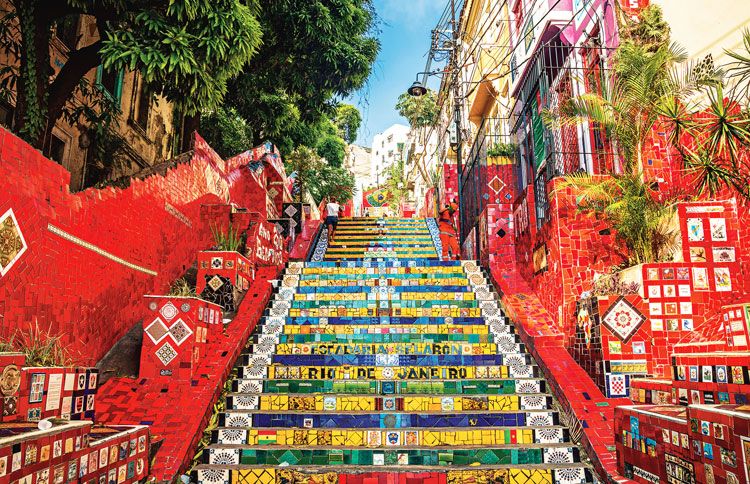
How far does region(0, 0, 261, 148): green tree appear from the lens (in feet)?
20.7

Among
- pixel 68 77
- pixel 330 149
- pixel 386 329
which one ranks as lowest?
pixel 386 329

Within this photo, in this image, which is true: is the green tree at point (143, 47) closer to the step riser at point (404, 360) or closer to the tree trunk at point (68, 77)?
the tree trunk at point (68, 77)

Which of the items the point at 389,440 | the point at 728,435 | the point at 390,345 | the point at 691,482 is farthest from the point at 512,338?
the point at 728,435

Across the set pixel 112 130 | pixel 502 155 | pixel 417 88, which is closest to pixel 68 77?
pixel 112 130

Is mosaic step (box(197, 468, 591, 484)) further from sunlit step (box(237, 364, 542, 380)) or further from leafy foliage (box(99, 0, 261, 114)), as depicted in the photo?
leafy foliage (box(99, 0, 261, 114))

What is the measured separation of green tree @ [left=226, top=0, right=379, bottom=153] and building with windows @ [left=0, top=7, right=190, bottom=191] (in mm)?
2134

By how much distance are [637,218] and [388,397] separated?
11.7 feet

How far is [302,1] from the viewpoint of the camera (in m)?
10.9

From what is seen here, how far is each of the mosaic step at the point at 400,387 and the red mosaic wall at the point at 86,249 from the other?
186cm

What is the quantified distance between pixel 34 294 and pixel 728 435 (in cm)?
552

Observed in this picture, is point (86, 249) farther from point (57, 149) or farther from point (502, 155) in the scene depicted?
point (502, 155)

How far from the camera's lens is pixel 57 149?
10.0 metres

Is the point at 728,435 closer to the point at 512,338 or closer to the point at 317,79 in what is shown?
the point at 512,338

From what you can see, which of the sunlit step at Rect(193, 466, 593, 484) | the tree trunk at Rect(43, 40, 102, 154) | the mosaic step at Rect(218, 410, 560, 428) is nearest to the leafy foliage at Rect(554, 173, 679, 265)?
the mosaic step at Rect(218, 410, 560, 428)
